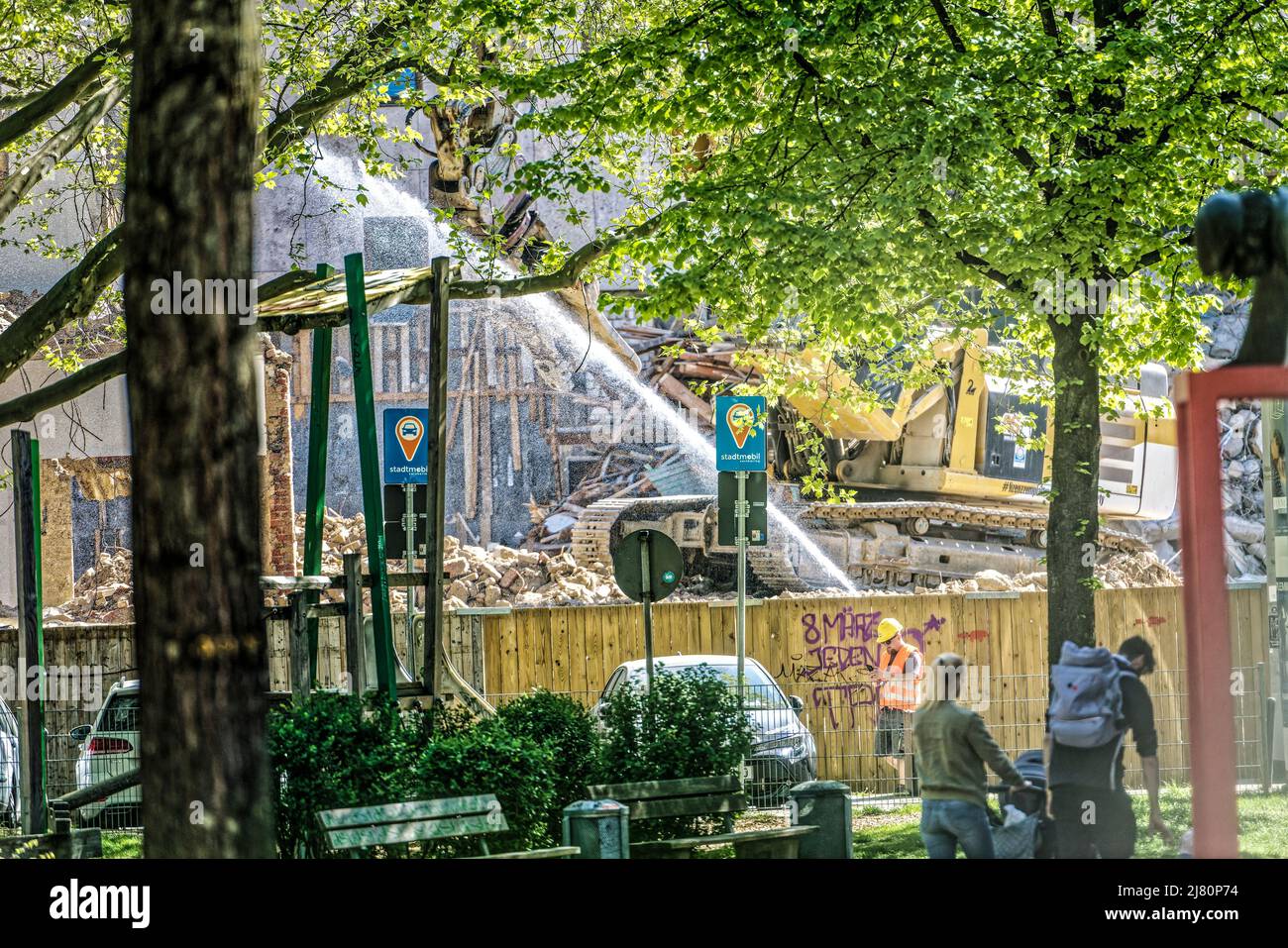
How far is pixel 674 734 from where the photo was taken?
9.70 meters

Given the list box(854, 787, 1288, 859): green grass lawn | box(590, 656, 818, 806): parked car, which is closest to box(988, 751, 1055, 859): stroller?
box(854, 787, 1288, 859): green grass lawn

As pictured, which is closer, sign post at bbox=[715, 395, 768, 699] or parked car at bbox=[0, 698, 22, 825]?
parked car at bbox=[0, 698, 22, 825]

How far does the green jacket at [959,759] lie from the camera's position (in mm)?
7832

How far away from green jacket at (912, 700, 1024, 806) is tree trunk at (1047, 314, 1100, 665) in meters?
2.88

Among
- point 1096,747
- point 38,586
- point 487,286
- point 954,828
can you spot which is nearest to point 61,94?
point 487,286

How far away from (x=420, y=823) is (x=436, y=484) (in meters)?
2.75

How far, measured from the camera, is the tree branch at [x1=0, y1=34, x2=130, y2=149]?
12930mm

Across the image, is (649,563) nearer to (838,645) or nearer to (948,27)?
(948,27)

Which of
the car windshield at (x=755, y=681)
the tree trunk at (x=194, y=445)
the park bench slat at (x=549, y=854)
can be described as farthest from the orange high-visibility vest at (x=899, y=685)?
the tree trunk at (x=194, y=445)

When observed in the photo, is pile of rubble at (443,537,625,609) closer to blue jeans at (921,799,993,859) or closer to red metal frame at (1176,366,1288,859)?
blue jeans at (921,799,993,859)

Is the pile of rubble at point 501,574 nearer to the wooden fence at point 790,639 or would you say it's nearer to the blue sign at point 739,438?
the wooden fence at point 790,639

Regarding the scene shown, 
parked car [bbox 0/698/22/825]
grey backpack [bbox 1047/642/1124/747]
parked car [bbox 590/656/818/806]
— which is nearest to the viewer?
grey backpack [bbox 1047/642/1124/747]
